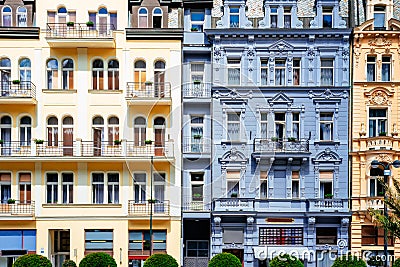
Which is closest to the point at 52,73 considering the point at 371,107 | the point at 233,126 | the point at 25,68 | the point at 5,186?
the point at 25,68

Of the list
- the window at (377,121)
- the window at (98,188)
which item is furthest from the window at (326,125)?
the window at (98,188)

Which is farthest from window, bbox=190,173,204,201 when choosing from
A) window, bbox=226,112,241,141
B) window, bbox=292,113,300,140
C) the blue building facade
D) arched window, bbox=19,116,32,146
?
arched window, bbox=19,116,32,146

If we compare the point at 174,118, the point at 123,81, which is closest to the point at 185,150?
the point at 174,118

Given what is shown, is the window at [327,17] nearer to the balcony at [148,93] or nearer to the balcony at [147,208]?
the balcony at [148,93]

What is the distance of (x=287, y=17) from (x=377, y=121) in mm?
7785

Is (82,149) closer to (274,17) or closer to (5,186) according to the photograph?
(5,186)

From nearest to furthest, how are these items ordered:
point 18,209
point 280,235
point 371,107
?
point 18,209, point 280,235, point 371,107

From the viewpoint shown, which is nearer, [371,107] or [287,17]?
[371,107]

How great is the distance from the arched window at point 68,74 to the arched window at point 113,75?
2.09 metres

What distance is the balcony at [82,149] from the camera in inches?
1248

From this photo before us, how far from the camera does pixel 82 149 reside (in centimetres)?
3188

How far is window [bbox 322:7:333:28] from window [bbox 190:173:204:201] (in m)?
11.1

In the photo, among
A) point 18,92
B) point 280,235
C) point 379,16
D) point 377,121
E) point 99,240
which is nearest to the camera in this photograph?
point 18,92

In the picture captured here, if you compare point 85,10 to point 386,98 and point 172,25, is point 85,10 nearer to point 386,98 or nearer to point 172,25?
point 172,25
